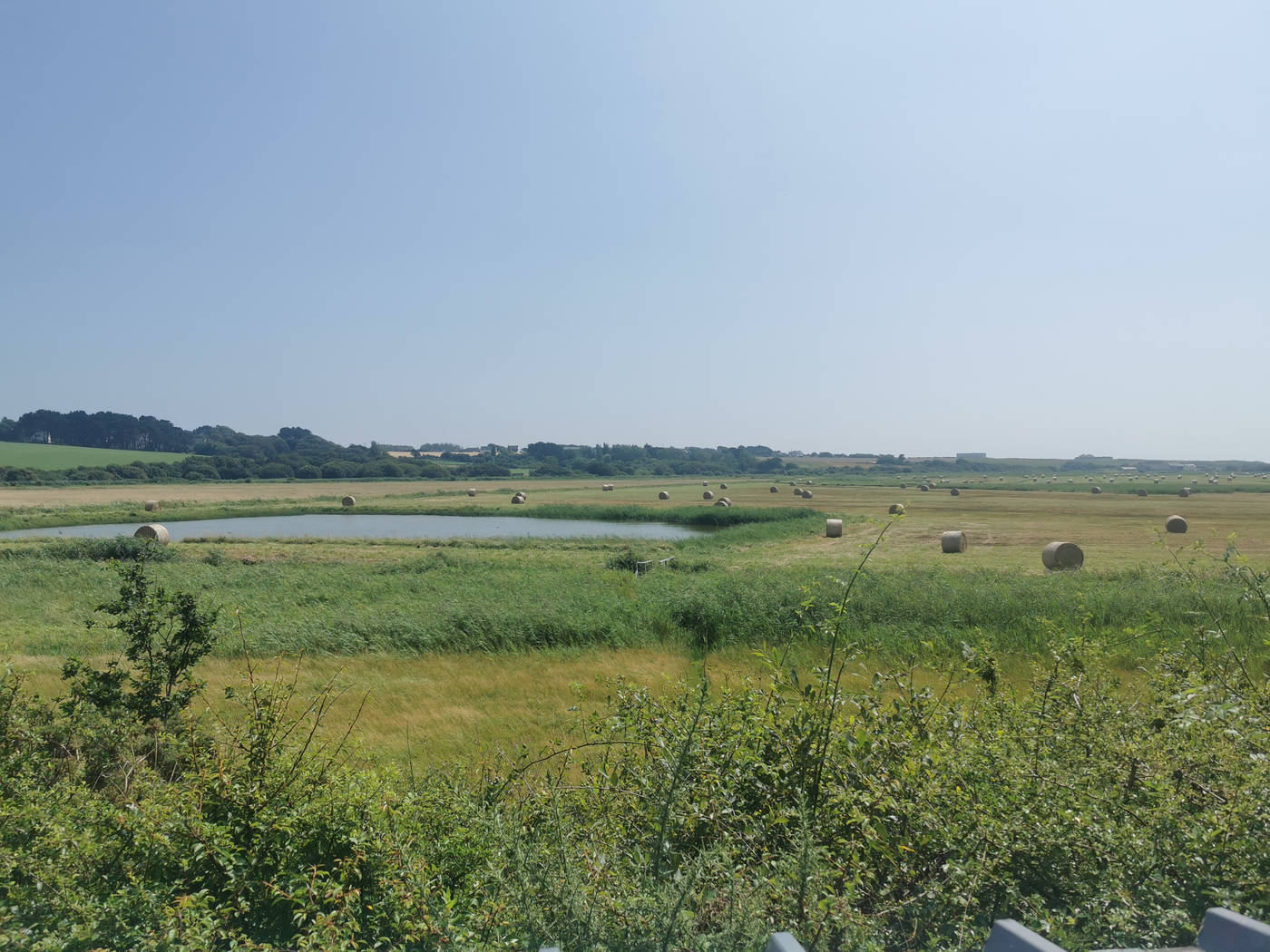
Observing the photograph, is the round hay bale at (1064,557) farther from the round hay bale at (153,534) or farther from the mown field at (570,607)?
the round hay bale at (153,534)

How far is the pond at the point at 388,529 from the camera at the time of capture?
41156 millimetres

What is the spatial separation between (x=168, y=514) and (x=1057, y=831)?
63007mm

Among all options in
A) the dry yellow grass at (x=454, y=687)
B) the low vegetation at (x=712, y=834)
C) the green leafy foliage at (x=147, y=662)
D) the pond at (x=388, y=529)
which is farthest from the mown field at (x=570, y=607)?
the pond at (x=388, y=529)

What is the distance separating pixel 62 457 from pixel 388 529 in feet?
Answer: 351

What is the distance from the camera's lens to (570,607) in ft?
54.4

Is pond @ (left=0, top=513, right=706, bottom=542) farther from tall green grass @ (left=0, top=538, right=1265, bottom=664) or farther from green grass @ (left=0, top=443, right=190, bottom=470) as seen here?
green grass @ (left=0, top=443, right=190, bottom=470)

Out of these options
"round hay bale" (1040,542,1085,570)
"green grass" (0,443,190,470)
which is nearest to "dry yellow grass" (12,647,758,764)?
"round hay bale" (1040,542,1085,570)

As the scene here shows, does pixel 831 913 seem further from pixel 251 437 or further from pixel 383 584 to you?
pixel 251 437

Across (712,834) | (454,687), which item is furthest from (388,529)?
(712,834)

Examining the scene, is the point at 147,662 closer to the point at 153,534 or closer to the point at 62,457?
the point at 153,534

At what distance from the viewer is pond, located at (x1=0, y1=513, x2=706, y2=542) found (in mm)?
41156

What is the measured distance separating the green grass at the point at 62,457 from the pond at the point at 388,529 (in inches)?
2966

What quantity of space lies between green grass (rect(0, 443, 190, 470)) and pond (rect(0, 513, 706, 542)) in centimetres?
7534

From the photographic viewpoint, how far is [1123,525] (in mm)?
39781
